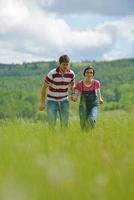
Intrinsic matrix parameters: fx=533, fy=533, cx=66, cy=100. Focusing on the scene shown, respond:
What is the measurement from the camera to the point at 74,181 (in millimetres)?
2736

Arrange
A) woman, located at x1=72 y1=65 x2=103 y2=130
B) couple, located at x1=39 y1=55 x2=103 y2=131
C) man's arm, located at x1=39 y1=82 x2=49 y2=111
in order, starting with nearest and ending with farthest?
couple, located at x1=39 y1=55 x2=103 y2=131
woman, located at x1=72 y1=65 x2=103 y2=130
man's arm, located at x1=39 y1=82 x2=49 y2=111

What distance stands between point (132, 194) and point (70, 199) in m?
0.31

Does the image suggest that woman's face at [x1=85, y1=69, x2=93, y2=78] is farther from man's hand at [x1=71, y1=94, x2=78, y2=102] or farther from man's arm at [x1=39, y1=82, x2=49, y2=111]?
man's arm at [x1=39, y1=82, x2=49, y2=111]

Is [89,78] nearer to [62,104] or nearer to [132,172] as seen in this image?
[62,104]

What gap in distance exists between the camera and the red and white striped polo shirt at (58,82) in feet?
33.6

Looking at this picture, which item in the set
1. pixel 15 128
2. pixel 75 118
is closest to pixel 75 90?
pixel 75 118

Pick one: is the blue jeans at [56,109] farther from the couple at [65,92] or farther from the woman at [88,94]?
the woman at [88,94]

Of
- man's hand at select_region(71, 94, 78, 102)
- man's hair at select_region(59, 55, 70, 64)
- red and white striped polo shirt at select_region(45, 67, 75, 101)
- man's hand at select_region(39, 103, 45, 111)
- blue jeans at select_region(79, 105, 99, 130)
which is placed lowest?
blue jeans at select_region(79, 105, 99, 130)

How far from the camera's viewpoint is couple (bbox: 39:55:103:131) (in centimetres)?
1010

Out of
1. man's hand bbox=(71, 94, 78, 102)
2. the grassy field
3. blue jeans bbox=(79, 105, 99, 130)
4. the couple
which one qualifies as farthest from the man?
the grassy field

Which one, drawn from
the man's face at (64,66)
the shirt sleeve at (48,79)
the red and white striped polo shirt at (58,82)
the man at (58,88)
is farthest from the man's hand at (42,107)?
the man's face at (64,66)

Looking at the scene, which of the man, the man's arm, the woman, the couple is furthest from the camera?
the man's arm

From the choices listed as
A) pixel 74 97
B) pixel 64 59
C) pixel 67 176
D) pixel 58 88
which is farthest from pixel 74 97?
pixel 67 176

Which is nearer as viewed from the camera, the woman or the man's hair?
the man's hair
